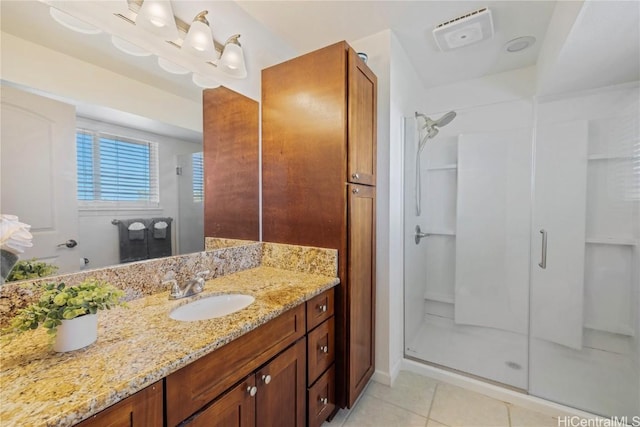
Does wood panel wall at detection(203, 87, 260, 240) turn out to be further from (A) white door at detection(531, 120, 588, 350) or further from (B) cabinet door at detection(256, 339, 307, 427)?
(A) white door at detection(531, 120, 588, 350)

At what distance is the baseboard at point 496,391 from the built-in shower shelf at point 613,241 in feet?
3.98

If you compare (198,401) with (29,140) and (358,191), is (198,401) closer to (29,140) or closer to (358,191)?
(29,140)

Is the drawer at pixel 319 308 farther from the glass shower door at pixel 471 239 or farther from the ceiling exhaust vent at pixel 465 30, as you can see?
the ceiling exhaust vent at pixel 465 30

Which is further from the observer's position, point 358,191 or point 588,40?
point 358,191

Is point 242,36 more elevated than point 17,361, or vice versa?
point 242,36

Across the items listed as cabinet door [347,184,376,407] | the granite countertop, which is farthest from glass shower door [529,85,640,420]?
the granite countertop

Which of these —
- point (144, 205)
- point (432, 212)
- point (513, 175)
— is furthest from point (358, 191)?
point (513, 175)

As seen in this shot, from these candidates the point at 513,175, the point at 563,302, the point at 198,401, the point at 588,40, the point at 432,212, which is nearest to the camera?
the point at 198,401

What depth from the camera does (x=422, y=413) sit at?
1591 millimetres

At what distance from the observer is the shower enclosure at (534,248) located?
1852 mm

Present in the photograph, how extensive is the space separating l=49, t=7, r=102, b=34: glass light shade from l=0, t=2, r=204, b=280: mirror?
25 mm

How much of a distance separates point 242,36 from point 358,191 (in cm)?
122

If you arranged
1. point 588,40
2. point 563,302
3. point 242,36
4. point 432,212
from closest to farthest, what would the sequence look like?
1. point 588,40
2. point 242,36
3. point 563,302
4. point 432,212

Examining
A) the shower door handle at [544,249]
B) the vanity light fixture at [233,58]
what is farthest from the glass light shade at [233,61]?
the shower door handle at [544,249]
